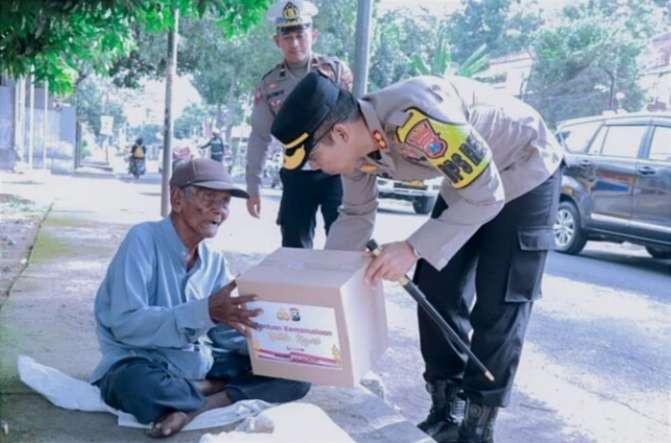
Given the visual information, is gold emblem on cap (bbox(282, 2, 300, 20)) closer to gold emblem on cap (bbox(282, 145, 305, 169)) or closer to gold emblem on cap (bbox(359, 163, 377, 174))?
gold emblem on cap (bbox(359, 163, 377, 174))

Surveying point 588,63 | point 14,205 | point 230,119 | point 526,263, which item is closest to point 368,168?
point 526,263

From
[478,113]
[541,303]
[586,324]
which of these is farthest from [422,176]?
[541,303]

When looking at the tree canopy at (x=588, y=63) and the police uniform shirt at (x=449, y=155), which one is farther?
the tree canopy at (x=588, y=63)

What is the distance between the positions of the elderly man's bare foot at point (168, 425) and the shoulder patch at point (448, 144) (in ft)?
3.61

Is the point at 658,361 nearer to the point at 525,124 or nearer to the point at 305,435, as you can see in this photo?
the point at 525,124

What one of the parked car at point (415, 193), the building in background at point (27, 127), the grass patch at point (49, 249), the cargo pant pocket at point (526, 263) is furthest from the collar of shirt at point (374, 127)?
the parked car at point (415, 193)

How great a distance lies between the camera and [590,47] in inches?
858

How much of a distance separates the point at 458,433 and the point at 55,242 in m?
4.92

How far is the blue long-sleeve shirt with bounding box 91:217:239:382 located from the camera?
235 centimetres

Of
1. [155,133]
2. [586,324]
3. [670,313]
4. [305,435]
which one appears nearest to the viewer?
[305,435]

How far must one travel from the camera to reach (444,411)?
2.91 meters

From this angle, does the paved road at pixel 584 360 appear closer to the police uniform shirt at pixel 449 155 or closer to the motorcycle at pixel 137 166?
the police uniform shirt at pixel 449 155

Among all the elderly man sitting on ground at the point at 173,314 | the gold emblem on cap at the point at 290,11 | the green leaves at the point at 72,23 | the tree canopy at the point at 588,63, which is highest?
the tree canopy at the point at 588,63

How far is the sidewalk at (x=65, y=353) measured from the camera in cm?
240
